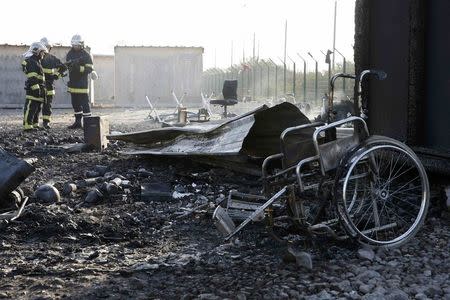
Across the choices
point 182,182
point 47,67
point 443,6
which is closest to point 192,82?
point 47,67

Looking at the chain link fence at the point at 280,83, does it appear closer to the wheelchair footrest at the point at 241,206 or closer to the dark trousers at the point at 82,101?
the dark trousers at the point at 82,101

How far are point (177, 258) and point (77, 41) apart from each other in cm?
1108

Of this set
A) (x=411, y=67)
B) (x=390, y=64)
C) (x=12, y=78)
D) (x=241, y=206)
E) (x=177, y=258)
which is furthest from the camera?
(x=12, y=78)

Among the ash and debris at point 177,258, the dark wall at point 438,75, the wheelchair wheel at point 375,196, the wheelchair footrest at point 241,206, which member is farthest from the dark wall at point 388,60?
the wheelchair footrest at point 241,206

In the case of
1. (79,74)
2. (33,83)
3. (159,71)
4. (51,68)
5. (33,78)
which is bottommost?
(33,83)

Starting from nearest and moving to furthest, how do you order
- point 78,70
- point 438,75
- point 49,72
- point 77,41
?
point 438,75 < point 78,70 < point 77,41 < point 49,72

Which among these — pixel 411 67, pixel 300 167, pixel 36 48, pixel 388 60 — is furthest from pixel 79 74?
pixel 300 167

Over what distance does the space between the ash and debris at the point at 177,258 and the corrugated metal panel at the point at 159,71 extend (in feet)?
68.3

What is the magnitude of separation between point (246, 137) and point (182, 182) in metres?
0.95

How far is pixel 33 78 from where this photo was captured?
1353cm

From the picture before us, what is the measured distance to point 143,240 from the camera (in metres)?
Answer: 4.65

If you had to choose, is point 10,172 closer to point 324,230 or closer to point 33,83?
point 324,230

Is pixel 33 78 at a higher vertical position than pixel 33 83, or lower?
higher

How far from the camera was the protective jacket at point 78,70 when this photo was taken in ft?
45.1
